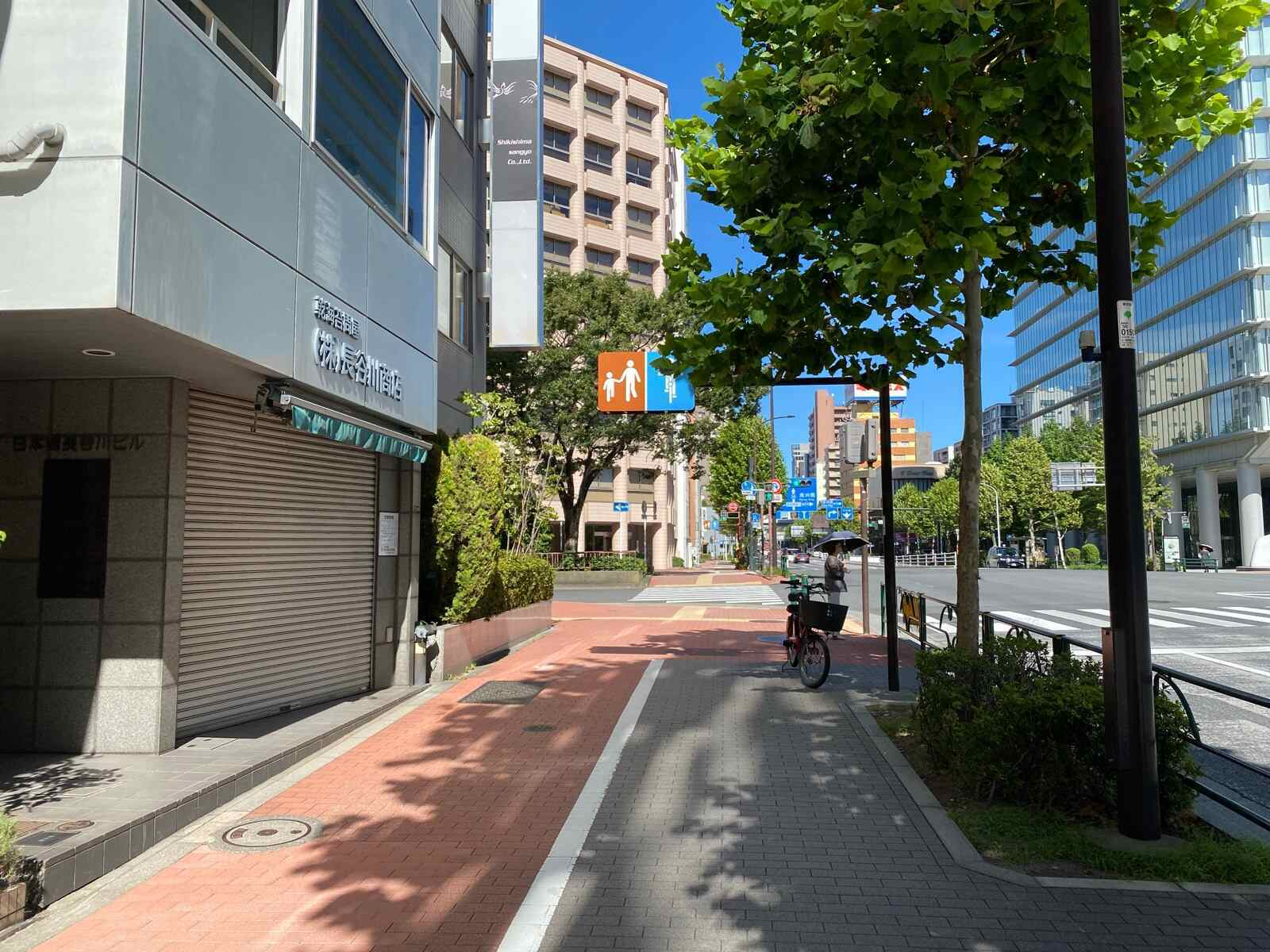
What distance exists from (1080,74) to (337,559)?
844 cm

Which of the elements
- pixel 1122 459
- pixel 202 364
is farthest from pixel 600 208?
pixel 1122 459

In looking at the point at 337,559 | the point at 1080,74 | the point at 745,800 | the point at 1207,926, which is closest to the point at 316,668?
the point at 337,559

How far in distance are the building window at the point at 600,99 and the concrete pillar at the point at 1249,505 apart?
46943mm

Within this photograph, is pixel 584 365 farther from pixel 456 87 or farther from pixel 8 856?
pixel 8 856

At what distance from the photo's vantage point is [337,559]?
404 inches

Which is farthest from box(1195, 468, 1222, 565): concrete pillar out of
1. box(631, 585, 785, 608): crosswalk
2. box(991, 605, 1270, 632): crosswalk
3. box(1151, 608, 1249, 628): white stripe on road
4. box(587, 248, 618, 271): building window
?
box(1151, 608, 1249, 628): white stripe on road

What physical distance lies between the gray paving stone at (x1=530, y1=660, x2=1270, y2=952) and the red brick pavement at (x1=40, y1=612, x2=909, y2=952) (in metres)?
0.50

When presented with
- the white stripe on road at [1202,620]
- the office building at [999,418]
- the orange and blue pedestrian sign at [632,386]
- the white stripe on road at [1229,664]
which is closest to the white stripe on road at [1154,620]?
the white stripe on road at [1202,620]

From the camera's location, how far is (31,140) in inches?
207

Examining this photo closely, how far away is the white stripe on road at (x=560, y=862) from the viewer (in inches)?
170

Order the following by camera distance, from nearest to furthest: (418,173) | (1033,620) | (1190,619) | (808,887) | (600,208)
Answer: (808,887) < (418,173) < (1190,619) < (1033,620) < (600,208)

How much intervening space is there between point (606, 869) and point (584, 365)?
32532 mm

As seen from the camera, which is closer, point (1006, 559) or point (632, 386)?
point (632, 386)

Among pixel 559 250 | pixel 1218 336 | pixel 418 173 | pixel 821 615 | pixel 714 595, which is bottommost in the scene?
pixel 714 595
